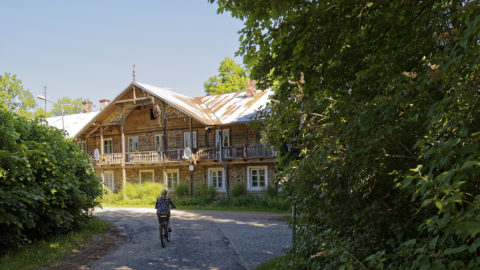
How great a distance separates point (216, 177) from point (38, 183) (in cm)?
1840

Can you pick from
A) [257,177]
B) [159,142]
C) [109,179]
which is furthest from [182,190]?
[109,179]

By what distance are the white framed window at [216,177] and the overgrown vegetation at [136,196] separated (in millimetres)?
3726

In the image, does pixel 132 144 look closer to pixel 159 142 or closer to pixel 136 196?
pixel 159 142

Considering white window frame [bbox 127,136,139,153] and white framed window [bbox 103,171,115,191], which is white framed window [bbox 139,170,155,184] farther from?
white framed window [bbox 103,171,115,191]

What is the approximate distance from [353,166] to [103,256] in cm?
773

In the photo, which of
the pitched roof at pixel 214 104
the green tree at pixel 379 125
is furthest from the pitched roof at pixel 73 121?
the green tree at pixel 379 125

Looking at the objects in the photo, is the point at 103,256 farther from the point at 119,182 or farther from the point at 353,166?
the point at 119,182

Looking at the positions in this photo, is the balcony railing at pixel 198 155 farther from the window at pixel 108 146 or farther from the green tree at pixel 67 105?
the green tree at pixel 67 105

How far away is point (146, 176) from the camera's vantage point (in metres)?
29.8

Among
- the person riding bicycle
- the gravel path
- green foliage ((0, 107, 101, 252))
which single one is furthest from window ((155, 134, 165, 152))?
the person riding bicycle

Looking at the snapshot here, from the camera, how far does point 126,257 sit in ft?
30.0

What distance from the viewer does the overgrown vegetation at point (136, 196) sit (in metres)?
25.0

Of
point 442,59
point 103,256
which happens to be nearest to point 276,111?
point 442,59

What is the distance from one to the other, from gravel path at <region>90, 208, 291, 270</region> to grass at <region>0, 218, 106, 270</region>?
40.2 inches
